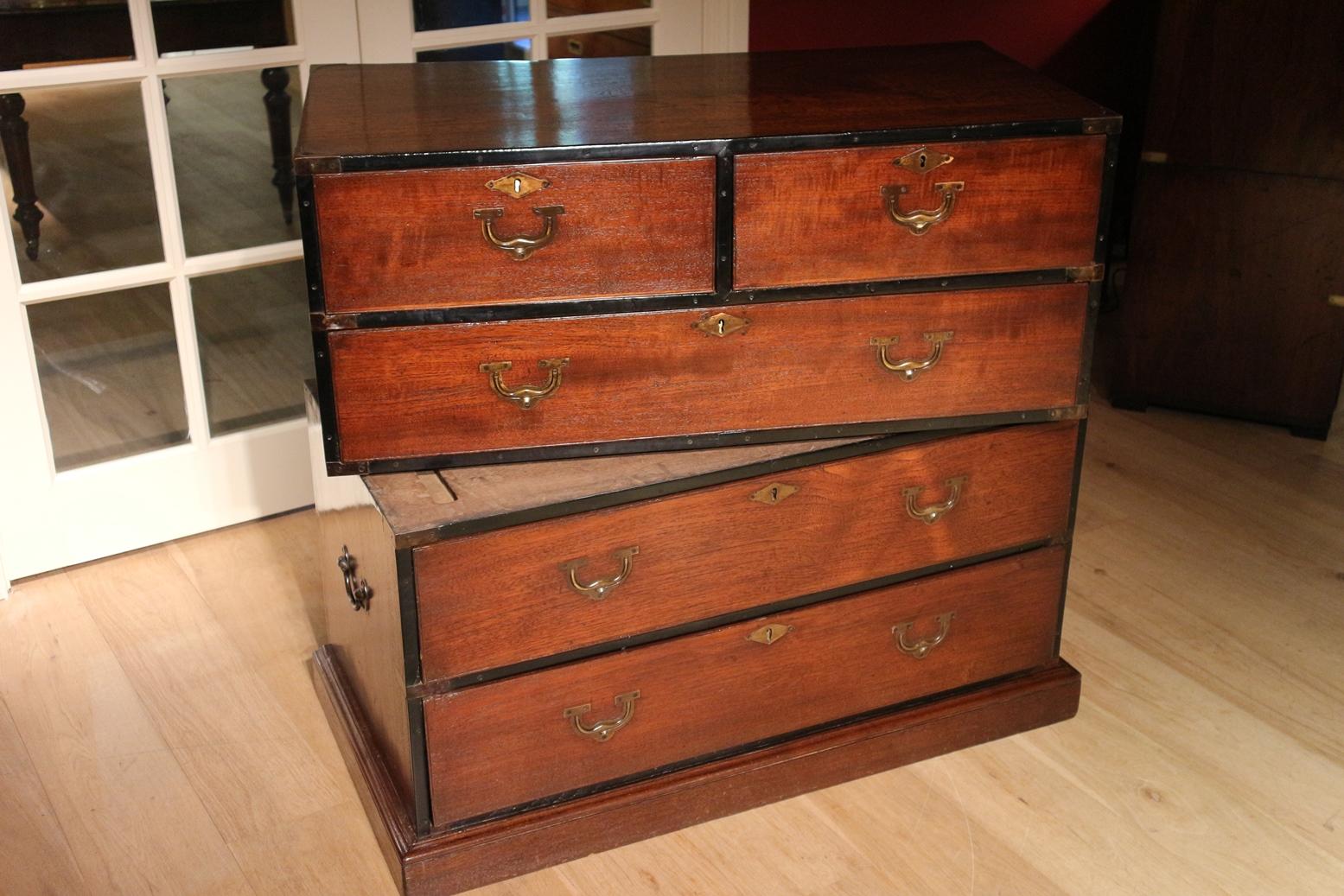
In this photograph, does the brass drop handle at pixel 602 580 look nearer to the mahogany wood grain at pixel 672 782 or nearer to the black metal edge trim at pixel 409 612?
the black metal edge trim at pixel 409 612

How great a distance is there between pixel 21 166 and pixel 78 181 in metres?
0.10

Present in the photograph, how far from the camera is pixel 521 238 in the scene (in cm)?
152

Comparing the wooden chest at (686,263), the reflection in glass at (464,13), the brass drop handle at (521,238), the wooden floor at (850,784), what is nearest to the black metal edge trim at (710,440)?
the wooden chest at (686,263)

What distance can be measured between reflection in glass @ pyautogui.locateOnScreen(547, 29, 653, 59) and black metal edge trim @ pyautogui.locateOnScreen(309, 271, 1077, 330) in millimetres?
1061

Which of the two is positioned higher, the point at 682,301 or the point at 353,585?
the point at 682,301

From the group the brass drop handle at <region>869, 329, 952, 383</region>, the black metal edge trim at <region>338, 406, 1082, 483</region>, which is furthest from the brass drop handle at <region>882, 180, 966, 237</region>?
the black metal edge trim at <region>338, 406, 1082, 483</region>

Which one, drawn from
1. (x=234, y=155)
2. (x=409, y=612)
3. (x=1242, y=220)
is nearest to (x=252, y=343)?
(x=234, y=155)

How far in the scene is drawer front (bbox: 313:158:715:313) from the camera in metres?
1.49

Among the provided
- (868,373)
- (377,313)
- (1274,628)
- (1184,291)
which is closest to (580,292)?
(377,313)

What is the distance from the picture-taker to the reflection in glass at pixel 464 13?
237cm

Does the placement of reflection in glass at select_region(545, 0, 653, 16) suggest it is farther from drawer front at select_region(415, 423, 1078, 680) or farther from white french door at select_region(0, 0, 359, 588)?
drawer front at select_region(415, 423, 1078, 680)

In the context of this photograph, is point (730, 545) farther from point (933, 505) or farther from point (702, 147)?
point (702, 147)

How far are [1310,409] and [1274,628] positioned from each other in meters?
0.73

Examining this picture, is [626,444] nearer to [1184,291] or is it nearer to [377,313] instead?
[377,313]
